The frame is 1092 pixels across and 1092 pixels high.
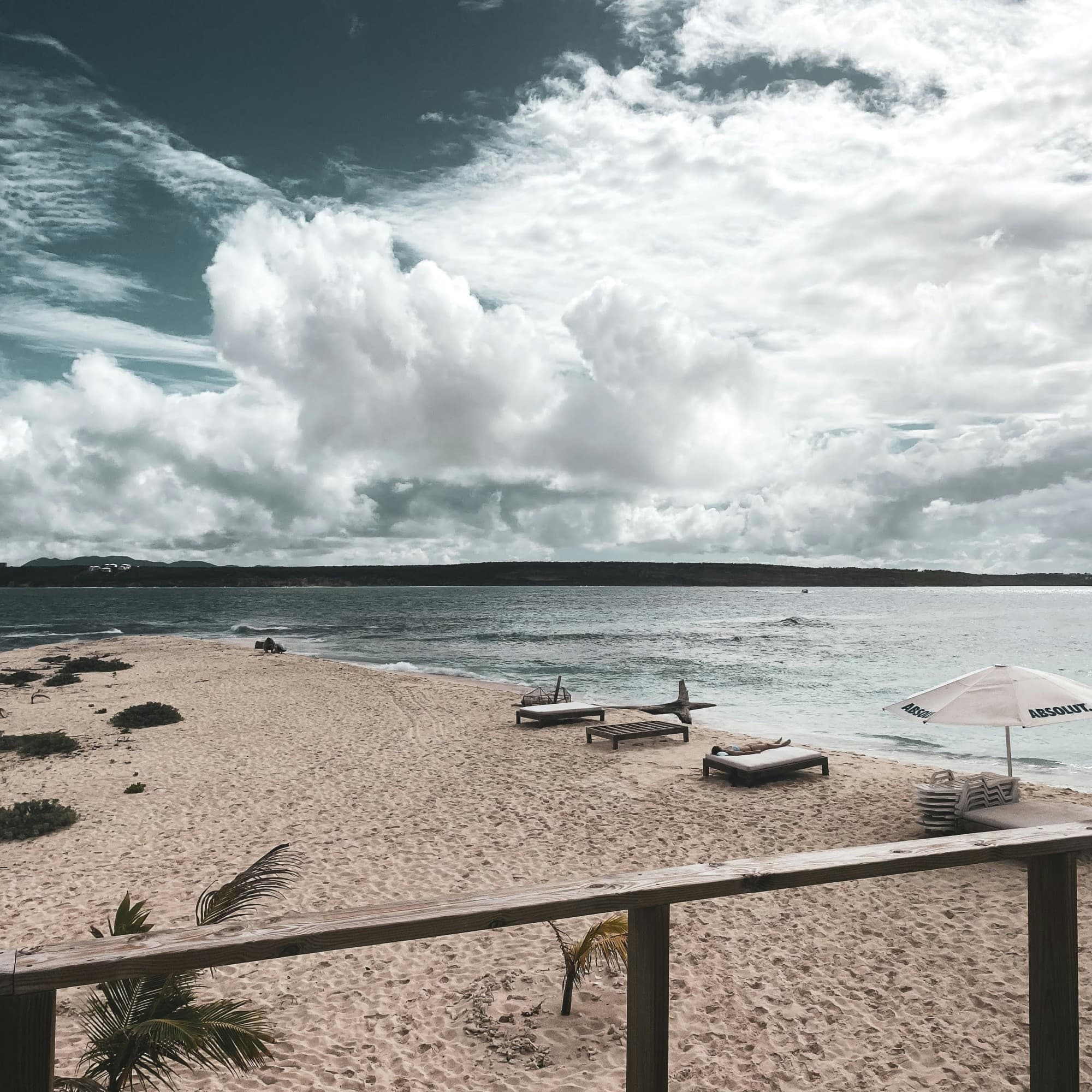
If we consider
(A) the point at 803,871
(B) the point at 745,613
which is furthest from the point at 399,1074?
(B) the point at 745,613

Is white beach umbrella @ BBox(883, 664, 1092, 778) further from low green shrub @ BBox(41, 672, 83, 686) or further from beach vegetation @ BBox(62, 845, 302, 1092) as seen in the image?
low green shrub @ BBox(41, 672, 83, 686)

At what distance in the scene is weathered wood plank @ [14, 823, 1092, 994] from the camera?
5.63 ft

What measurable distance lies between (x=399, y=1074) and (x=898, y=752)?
17567mm

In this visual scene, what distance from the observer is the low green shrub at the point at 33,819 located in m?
10.2

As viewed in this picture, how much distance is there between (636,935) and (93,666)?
38.6 m

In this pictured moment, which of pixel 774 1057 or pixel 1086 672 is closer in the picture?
pixel 774 1057

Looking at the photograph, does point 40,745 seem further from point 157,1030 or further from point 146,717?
point 157,1030

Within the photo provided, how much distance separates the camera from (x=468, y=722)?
19.6 m

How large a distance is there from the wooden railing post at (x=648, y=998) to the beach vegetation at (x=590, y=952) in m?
3.20

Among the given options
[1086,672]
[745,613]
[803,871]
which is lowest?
[803,871]

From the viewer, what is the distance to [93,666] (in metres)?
34.8

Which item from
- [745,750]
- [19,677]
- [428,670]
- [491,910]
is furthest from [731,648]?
[491,910]

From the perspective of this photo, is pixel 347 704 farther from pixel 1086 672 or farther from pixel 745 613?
pixel 745 613

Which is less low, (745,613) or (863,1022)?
(745,613)
